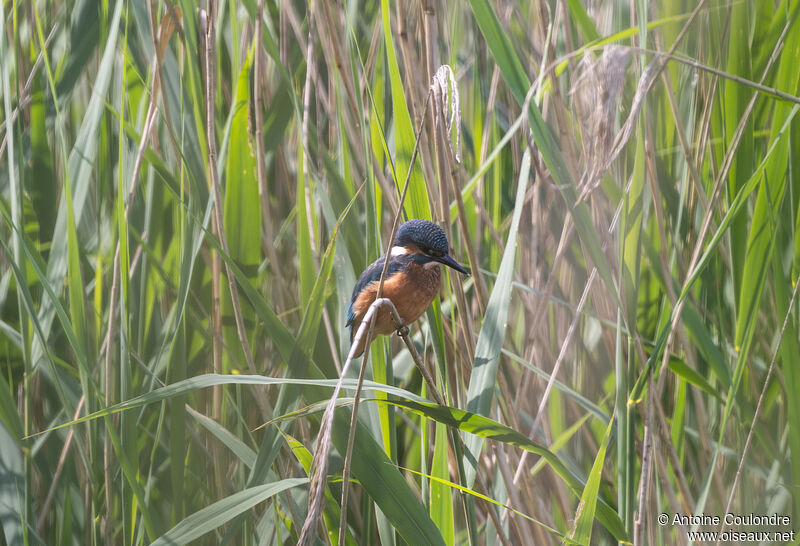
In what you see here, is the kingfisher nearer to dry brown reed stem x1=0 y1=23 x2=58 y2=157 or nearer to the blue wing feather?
the blue wing feather

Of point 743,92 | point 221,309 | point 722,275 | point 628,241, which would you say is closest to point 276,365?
point 221,309

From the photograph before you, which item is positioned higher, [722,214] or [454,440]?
[722,214]

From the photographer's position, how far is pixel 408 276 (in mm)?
1507

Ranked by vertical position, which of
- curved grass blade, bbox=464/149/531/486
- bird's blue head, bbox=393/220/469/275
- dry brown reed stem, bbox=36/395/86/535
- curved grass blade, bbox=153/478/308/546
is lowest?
dry brown reed stem, bbox=36/395/86/535

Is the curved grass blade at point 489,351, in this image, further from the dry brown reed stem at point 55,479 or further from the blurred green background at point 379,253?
the dry brown reed stem at point 55,479

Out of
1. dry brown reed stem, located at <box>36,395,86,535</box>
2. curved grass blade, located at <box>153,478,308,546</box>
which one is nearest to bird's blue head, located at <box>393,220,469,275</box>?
curved grass blade, located at <box>153,478,308,546</box>

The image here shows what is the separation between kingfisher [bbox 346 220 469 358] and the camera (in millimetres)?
1387

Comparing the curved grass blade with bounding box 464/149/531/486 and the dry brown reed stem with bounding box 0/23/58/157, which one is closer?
the curved grass blade with bounding box 464/149/531/486

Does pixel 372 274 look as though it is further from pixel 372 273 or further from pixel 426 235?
pixel 426 235

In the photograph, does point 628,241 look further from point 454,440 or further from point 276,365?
point 276,365

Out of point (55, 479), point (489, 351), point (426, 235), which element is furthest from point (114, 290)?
point (489, 351)

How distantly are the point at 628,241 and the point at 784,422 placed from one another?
715 millimetres

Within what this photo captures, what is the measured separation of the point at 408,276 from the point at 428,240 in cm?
15

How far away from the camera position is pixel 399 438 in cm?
191
